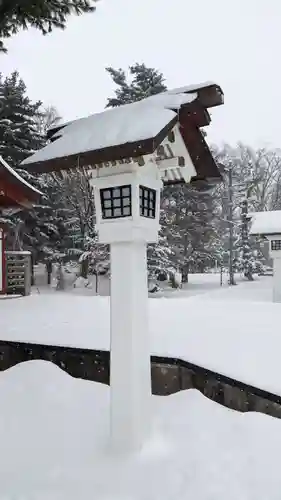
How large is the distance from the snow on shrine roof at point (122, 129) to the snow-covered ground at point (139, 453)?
257 cm

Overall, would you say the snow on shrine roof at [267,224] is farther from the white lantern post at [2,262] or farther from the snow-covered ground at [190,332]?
the white lantern post at [2,262]

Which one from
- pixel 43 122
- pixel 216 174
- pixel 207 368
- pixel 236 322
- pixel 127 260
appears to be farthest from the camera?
pixel 43 122

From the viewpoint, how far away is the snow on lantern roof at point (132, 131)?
3.29 metres

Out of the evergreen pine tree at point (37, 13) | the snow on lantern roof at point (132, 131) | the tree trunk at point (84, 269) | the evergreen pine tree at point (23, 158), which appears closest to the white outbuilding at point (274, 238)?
the tree trunk at point (84, 269)

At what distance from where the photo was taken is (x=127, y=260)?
368 centimetres

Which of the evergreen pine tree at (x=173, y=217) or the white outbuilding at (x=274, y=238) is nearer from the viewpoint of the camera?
the white outbuilding at (x=274, y=238)

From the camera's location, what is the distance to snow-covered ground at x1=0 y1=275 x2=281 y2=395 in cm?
494

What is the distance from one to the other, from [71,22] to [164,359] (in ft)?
16.5

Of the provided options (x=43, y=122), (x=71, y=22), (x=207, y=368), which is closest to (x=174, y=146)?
(x=207, y=368)

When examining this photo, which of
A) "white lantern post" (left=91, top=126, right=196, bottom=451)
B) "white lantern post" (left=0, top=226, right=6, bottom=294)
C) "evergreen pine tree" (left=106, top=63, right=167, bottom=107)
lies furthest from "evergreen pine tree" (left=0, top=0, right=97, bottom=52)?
"evergreen pine tree" (left=106, top=63, right=167, bottom=107)

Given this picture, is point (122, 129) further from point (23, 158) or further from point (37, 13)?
point (23, 158)

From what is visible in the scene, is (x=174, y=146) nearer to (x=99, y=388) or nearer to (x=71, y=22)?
(x=99, y=388)

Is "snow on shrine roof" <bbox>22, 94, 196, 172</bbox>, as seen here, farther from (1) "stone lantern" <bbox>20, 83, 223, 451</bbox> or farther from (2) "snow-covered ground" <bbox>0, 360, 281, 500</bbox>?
(2) "snow-covered ground" <bbox>0, 360, 281, 500</bbox>

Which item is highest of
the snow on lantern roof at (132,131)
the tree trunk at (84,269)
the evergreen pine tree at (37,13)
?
the evergreen pine tree at (37,13)
